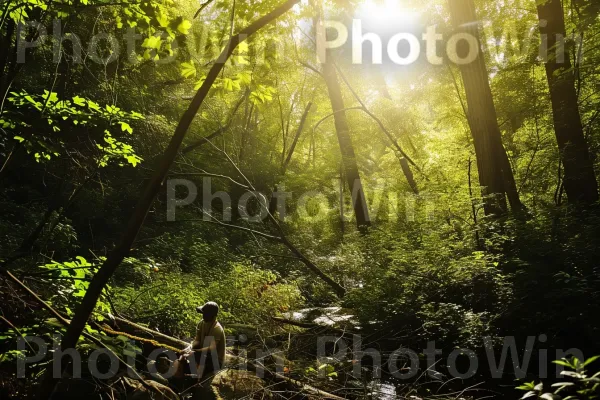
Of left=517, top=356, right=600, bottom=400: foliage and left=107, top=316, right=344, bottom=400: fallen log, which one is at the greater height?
left=517, top=356, right=600, bottom=400: foliage

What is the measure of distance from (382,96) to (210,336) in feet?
49.8

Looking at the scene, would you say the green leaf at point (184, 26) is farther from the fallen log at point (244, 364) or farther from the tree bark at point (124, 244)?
the fallen log at point (244, 364)

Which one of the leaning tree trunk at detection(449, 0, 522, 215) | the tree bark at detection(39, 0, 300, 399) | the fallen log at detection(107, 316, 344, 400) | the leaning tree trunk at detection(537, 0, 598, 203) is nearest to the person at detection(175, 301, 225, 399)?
the fallen log at detection(107, 316, 344, 400)

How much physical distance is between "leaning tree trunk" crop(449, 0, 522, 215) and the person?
607 cm

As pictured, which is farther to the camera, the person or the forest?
the person

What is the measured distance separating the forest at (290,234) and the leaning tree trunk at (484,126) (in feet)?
0.14

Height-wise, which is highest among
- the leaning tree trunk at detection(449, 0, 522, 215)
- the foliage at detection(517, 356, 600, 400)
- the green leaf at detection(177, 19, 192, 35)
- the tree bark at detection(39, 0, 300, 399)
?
the leaning tree trunk at detection(449, 0, 522, 215)

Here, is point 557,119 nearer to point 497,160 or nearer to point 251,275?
point 497,160

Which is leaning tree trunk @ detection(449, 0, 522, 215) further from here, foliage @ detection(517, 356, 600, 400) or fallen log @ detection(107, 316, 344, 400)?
foliage @ detection(517, 356, 600, 400)

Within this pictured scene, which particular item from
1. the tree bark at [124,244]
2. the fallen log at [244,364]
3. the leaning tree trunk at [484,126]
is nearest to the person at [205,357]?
the fallen log at [244,364]

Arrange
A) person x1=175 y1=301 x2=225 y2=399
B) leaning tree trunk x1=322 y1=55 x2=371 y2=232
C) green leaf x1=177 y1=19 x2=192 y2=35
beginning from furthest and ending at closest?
leaning tree trunk x1=322 y1=55 x2=371 y2=232
person x1=175 y1=301 x2=225 y2=399
green leaf x1=177 y1=19 x2=192 y2=35

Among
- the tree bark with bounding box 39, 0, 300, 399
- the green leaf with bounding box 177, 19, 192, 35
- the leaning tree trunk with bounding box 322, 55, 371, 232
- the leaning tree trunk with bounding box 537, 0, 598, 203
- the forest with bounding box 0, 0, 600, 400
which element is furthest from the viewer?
the leaning tree trunk with bounding box 322, 55, 371, 232

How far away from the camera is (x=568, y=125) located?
8828 mm

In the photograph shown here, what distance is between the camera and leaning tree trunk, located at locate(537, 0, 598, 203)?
8.51m
